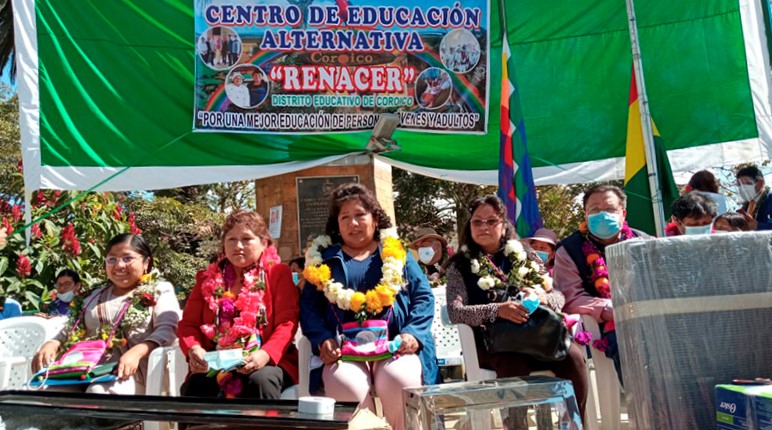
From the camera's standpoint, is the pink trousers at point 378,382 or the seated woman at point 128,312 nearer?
A: the pink trousers at point 378,382

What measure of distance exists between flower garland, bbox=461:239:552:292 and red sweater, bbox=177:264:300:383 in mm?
949

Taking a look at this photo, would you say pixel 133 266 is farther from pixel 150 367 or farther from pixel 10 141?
pixel 10 141

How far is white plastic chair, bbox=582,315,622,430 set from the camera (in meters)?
3.48

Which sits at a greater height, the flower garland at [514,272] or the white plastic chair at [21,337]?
the flower garland at [514,272]

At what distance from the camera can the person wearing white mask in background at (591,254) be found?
3588 millimetres

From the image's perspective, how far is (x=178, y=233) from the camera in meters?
15.7

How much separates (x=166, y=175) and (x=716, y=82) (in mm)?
5485

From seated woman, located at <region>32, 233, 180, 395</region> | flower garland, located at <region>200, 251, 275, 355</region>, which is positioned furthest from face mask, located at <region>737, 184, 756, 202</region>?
seated woman, located at <region>32, 233, 180, 395</region>

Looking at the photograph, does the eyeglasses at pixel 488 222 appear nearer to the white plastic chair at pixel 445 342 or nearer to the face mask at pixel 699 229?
the face mask at pixel 699 229

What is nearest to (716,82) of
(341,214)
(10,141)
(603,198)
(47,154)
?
(603,198)

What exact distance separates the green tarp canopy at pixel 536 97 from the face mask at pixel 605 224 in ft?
10.2

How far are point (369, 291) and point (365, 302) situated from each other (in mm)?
63

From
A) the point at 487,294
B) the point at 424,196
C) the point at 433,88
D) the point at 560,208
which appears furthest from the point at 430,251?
the point at 560,208

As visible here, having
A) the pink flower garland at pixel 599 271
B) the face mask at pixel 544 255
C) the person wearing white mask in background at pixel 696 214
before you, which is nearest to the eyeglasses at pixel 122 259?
the pink flower garland at pixel 599 271
